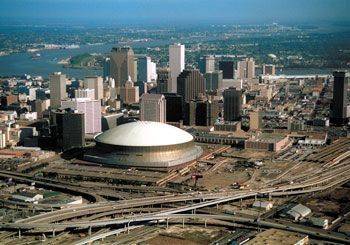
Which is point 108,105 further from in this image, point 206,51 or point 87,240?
point 206,51

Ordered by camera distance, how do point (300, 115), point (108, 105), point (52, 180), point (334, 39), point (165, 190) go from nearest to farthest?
point (165, 190) → point (52, 180) → point (334, 39) → point (300, 115) → point (108, 105)

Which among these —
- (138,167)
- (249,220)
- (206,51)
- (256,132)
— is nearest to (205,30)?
(206,51)

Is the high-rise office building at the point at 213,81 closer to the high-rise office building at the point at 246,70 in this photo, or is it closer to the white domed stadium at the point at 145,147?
the high-rise office building at the point at 246,70

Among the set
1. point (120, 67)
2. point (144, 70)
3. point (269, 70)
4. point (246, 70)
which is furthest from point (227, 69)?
point (120, 67)

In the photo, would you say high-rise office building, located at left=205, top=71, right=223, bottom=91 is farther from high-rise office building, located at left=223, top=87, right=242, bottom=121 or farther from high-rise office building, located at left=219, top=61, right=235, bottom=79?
high-rise office building, located at left=223, top=87, right=242, bottom=121

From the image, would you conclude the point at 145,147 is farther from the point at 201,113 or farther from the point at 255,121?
the point at 255,121
